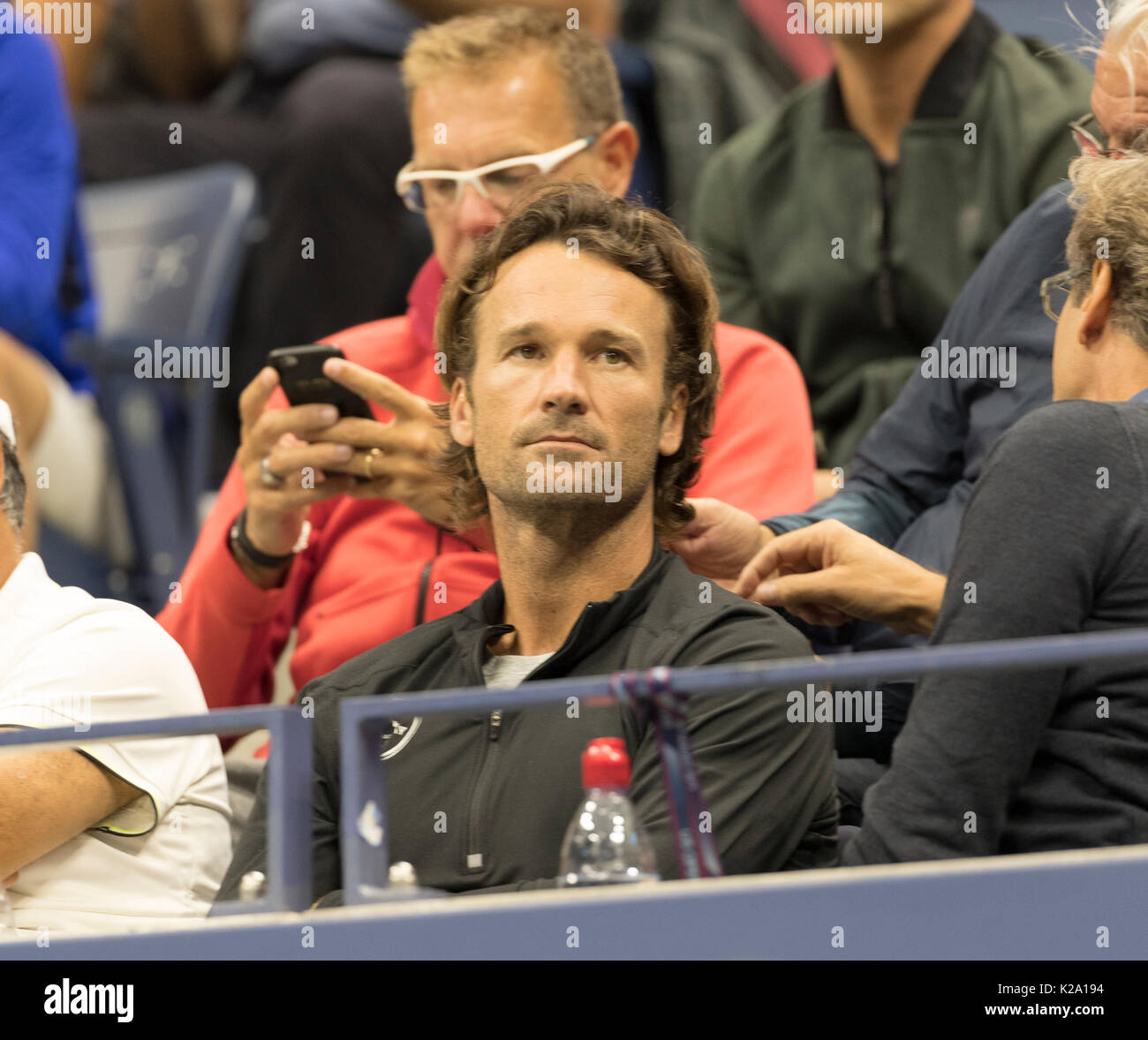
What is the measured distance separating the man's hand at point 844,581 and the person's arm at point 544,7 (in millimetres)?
2121

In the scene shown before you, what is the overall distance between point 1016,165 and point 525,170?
823 millimetres

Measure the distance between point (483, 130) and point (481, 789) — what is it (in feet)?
3.61

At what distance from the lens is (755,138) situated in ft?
10.4

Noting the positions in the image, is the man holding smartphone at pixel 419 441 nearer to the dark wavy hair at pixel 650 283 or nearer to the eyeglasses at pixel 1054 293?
the dark wavy hair at pixel 650 283

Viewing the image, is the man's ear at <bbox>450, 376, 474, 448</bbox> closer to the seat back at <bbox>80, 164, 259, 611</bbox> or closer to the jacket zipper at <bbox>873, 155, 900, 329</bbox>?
the jacket zipper at <bbox>873, 155, 900, 329</bbox>

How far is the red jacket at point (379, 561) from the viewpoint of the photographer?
2434 millimetres

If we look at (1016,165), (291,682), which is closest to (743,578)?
(291,682)

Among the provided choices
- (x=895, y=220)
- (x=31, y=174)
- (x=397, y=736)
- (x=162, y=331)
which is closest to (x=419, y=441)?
(x=397, y=736)

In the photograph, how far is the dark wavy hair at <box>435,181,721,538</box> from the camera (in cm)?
211

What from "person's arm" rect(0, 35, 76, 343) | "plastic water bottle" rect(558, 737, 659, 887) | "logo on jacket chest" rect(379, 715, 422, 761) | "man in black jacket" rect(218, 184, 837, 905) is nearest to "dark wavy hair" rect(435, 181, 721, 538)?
"man in black jacket" rect(218, 184, 837, 905)

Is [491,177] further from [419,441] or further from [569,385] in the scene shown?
[569,385]

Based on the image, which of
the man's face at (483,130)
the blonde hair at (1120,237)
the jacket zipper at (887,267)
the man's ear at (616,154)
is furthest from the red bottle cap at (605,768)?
the jacket zipper at (887,267)

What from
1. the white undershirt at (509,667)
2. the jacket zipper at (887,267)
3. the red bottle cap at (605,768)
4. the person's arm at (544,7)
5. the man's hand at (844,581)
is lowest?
the red bottle cap at (605,768)
